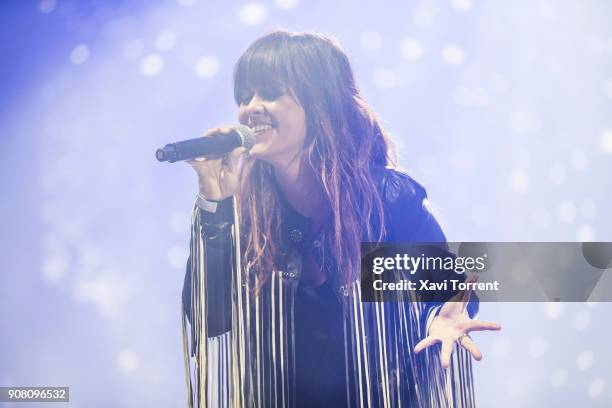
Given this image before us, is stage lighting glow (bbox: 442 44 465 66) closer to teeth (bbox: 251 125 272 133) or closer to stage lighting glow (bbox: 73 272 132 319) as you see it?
teeth (bbox: 251 125 272 133)

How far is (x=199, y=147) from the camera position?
1.73m

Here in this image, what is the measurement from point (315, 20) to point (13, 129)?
1.02m

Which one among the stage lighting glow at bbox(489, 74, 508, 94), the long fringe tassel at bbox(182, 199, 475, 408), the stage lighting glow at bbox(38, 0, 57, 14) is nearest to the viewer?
the long fringe tassel at bbox(182, 199, 475, 408)

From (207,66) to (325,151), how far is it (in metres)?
0.46

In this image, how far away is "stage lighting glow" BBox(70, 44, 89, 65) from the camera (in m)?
1.90

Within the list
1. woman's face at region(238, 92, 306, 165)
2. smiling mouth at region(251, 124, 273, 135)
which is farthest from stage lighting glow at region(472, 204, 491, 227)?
smiling mouth at region(251, 124, 273, 135)

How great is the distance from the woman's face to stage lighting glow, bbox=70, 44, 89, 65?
0.58 m

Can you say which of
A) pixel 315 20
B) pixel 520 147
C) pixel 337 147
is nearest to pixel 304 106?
pixel 337 147

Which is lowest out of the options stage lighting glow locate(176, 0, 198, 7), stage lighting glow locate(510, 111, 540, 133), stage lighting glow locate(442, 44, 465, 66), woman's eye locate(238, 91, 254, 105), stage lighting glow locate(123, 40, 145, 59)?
stage lighting glow locate(510, 111, 540, 133)

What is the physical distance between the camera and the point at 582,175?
1.80m

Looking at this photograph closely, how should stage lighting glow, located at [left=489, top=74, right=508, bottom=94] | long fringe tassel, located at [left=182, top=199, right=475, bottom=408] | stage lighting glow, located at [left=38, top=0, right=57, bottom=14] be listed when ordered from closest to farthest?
long fringe tassel, located at [left=182, top=199, right=475, bottom=408]
stage lighting glow, located at [left=489, top=74, right=508, bottom=94]
stage lighting glow, located at [left=38, top=0, right=57, bottom=14]

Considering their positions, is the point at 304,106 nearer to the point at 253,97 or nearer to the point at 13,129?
the point at 253,97

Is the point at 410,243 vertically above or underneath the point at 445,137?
underneath

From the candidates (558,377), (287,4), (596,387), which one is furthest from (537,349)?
(287,4)
